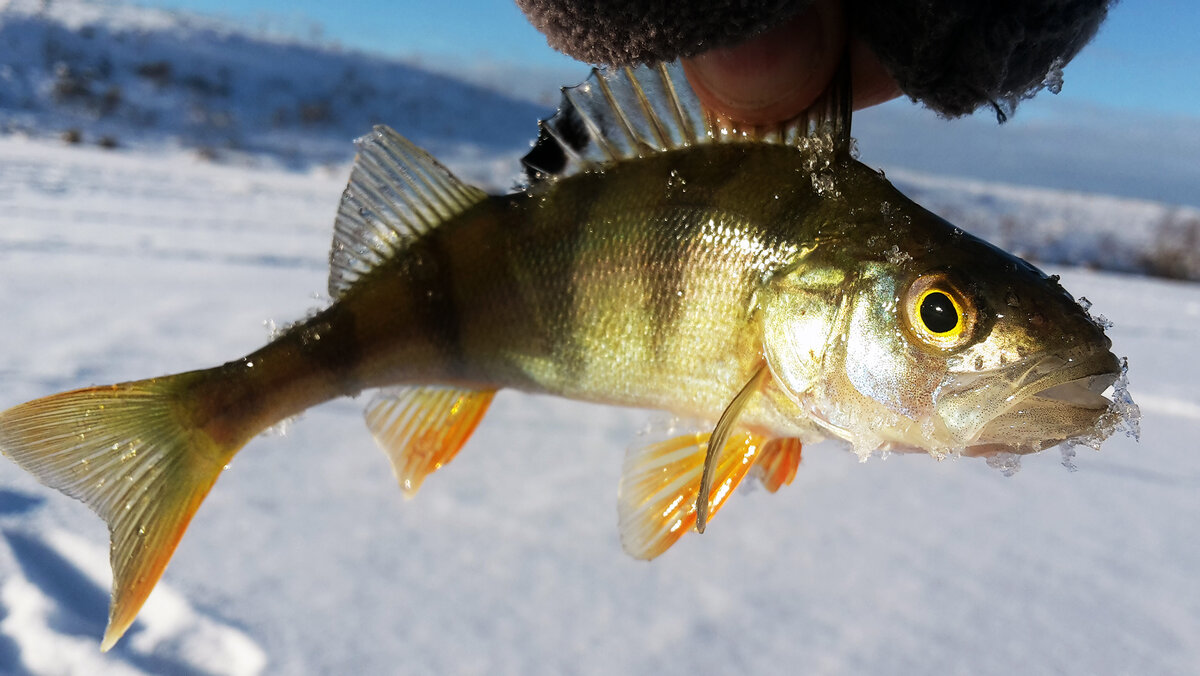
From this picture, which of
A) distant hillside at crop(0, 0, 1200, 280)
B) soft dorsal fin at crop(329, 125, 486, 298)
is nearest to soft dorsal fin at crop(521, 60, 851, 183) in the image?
soft dorsal fin at crop(329, 125, 486, 298)

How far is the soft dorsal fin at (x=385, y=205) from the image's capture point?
142 cm

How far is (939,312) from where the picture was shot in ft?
3.59

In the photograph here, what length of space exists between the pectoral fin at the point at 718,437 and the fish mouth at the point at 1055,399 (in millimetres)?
329

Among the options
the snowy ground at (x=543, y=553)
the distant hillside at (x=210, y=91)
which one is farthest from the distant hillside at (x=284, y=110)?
the snowy ground at (x=543, y=553)

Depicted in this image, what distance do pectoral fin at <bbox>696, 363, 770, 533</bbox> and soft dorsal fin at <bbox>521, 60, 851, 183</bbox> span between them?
1.55ft

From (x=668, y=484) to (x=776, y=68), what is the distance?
79cm

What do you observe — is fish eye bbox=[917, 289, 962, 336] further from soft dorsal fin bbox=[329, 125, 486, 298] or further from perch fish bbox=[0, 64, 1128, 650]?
soft dorsal fin bbox=[329, 125, 486, 298]

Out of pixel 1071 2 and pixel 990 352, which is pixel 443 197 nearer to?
pixel 990 352

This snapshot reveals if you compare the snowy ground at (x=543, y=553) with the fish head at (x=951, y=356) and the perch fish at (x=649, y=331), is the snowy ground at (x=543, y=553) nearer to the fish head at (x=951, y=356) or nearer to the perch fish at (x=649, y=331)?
the perch fish at (x=649, y=331)

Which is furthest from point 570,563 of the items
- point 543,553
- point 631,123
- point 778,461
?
point 631,123

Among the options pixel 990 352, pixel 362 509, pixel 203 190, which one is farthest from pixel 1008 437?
pixel 203 190

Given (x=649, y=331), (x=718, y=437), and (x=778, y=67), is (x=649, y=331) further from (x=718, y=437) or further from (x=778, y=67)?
(x=778, y=67)

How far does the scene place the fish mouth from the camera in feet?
3.35

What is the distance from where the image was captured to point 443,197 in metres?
1.42
